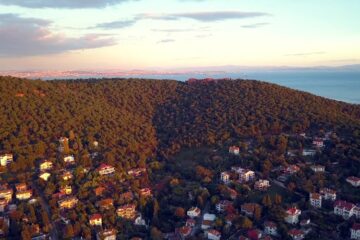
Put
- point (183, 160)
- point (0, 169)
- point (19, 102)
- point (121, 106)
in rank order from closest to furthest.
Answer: point (0, 169) < point (183, 160) < point (19, 102) < point (121, 106)

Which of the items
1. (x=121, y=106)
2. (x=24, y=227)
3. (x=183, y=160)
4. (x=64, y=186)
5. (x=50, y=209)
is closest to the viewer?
(x=24, y=227)

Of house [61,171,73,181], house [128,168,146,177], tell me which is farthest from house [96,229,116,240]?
house [128,168,146,177]

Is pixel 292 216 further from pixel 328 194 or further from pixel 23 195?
pixel 23 195

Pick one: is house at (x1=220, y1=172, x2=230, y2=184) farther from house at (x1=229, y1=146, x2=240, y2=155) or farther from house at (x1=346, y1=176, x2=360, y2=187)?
house at (x1=346, y1=176, x2=360, y2=187)

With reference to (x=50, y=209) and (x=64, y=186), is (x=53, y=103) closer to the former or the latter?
(x=64, y=186)

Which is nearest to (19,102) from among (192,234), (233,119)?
(233,119)

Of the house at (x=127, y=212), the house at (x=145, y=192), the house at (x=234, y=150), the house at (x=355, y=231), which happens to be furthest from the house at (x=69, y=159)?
the house at (x=355, y=231)
